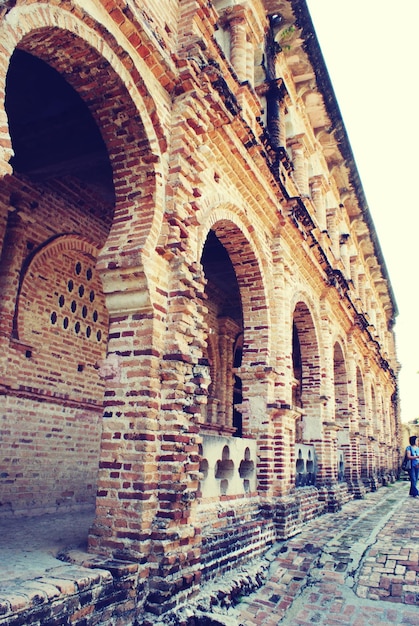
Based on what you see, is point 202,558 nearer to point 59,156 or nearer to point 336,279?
point 59,156

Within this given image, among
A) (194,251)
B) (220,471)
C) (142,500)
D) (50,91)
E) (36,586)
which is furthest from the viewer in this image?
(220,471)

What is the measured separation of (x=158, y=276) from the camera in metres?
4.93

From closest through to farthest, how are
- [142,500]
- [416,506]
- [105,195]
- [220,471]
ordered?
[142,500] → [220,471] → [105,195] → [416,506]

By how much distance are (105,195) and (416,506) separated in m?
10.1

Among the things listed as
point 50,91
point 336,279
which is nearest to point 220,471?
point 50,91

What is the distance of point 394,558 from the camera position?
20.5 ft

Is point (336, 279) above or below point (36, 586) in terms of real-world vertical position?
above

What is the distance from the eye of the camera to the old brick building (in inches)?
176

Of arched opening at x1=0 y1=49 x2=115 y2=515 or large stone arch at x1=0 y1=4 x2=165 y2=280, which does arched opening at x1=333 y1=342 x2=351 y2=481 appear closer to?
arched opening at x1=0 y1=49 x2=115 y2=515

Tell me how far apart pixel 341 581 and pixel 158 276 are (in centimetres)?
416

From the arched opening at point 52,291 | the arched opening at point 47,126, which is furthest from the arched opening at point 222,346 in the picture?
the arched opening at point 47,126

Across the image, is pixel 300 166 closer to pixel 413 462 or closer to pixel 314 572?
pixel 413 462

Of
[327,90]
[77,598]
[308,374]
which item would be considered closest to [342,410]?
[308,374]

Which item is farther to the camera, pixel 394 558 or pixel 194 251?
pixel 394 558
